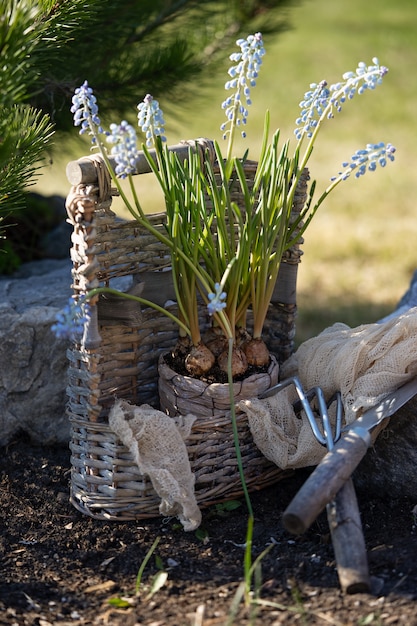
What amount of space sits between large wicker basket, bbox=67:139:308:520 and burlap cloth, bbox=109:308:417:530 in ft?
0.16

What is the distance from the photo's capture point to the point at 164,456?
1.69 m

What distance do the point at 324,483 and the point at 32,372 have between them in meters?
0.97

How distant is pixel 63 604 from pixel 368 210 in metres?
3.86

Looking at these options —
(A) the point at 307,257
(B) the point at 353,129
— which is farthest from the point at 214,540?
(B) the point at 353,129

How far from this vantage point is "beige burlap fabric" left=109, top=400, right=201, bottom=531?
166cm

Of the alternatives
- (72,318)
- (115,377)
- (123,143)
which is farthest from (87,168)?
(115,377)

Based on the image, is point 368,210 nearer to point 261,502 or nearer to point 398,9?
point 261,502

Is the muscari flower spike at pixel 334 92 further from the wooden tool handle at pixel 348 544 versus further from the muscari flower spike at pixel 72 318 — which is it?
the wooden tool handle at pixel 348 544

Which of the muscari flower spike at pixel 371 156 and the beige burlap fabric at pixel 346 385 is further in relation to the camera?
the beige burlap fabric at pixel 346 385

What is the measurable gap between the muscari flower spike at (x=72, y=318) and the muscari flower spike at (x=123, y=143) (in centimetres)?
28

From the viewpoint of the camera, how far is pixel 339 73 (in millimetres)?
8320

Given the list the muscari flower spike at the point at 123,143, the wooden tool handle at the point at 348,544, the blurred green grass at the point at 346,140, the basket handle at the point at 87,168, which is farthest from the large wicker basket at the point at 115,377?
the blurred green grass at the point at 346,140

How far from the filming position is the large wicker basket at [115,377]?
1.67 meters

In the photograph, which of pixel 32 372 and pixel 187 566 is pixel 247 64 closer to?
pixel 32 372
